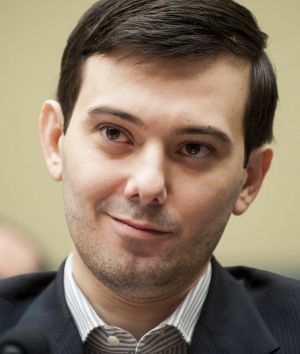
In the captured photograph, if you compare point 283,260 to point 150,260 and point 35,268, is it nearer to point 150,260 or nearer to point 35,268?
point 35,268

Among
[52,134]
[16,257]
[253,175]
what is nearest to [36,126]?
[16,257]

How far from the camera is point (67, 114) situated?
1.96m

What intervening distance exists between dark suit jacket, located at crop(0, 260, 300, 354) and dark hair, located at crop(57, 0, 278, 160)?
413mm

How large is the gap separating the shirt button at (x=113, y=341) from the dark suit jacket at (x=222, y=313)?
3.0 inches

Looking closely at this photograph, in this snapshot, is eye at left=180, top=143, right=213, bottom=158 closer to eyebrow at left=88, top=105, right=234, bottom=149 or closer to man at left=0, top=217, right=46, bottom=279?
eyebrow at left=88, top=105, right=234, bottom=149

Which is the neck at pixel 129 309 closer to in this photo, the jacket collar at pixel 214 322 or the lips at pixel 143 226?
the jacket collar at pixel 214 322

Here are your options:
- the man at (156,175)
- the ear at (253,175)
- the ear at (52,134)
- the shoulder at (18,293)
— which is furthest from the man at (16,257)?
the ear at (253,175)

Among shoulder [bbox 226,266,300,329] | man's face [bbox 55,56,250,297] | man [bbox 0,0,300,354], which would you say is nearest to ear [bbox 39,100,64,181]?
man [bbox 0,0,300,354]

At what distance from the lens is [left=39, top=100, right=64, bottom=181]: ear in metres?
1.98

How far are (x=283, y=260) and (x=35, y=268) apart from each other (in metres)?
1.50

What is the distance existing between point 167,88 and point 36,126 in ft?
7.61

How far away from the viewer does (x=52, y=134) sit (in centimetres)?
203

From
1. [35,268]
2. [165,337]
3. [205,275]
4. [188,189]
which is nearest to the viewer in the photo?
[188,189]

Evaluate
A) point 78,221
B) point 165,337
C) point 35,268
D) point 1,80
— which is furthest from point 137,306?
point 1,80
